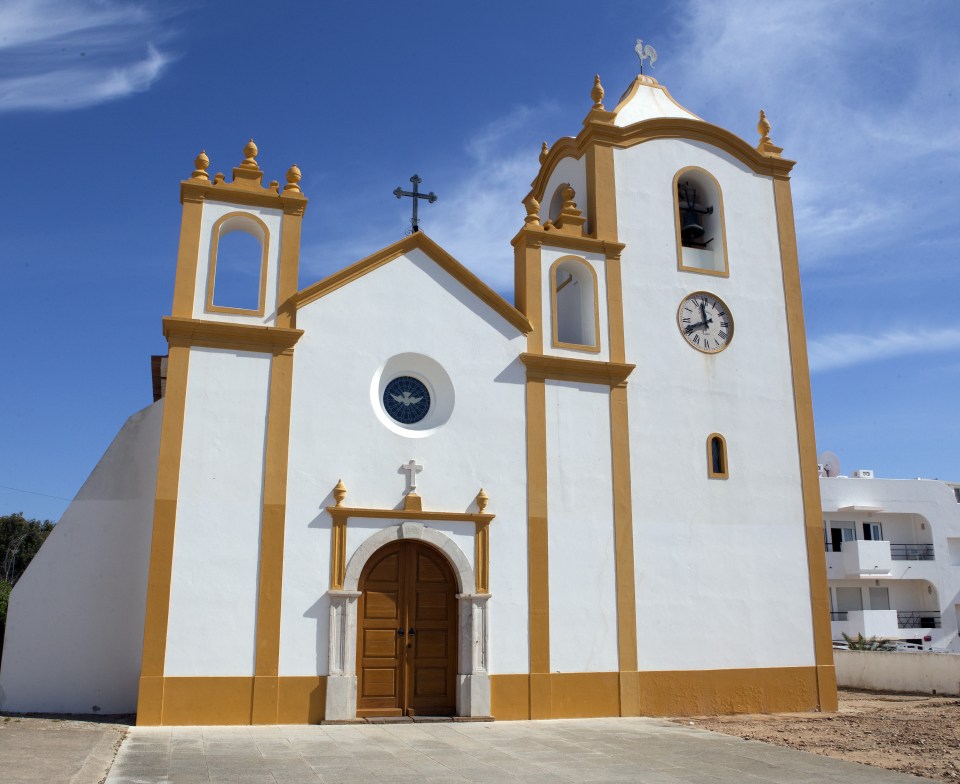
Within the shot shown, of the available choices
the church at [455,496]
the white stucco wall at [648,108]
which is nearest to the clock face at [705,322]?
the church at [455,496]

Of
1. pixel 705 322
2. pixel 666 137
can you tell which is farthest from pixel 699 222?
pixel 705 322

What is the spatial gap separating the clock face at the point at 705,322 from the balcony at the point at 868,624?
739 inches

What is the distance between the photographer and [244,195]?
13539 millimetres

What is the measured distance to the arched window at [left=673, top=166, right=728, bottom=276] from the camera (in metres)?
16.3

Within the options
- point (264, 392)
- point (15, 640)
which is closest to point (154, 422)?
point (264, 392)

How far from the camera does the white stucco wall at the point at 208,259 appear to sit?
1295cm

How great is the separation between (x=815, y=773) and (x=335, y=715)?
6.04 m

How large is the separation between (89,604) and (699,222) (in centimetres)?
1223

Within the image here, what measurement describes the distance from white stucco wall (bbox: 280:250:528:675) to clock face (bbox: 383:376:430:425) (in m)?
0.36

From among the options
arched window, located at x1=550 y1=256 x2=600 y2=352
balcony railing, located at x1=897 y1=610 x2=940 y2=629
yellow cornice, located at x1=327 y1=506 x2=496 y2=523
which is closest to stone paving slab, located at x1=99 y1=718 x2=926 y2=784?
yellow cornice, located at x1=327 y1=506 x2=496 y2=523

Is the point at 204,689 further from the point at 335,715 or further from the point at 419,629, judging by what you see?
the point at 419,629

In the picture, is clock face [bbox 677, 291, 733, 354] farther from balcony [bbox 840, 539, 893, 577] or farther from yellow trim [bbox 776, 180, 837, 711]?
balcony [bbox 840, 539, 893, 577]

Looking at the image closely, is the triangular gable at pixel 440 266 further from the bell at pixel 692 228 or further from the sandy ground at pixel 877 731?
the sandy ground at pixel 877 731

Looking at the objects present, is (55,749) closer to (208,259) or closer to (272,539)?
(272,539)
